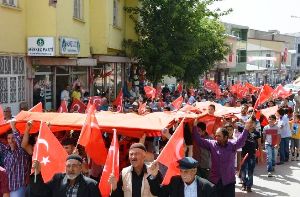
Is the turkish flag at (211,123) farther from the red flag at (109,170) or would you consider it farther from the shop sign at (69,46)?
the shop sign at (69,46)

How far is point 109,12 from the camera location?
68.7ft

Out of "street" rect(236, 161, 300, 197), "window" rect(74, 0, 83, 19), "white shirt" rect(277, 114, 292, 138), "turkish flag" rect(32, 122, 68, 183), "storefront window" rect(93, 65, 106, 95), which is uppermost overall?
"window" rect(74, 0, 83, 19)

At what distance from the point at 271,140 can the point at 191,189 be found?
7583 millimetres

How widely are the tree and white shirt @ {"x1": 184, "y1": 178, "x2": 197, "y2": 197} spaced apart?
16860 millimetres

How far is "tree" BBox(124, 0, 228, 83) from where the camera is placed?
22109 millimetres

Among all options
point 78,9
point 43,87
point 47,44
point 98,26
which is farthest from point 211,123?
point 98,26

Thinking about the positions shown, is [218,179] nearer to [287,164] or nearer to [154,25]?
[287,164]

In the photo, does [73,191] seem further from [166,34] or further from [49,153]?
[166,34]

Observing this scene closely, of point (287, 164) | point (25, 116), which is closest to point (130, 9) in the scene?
point (287, 164)

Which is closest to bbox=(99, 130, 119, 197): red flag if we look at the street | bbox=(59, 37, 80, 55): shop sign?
the street

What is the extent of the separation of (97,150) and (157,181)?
1347 mm

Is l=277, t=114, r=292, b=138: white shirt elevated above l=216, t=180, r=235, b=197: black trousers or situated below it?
above

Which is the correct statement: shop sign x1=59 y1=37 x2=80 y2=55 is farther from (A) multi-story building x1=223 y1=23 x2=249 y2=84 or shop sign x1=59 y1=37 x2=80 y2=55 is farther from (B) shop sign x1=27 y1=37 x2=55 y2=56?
(A) multi-story building x1=223 y1=23 x2=249 y2=84

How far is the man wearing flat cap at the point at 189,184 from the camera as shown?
17.0ft
